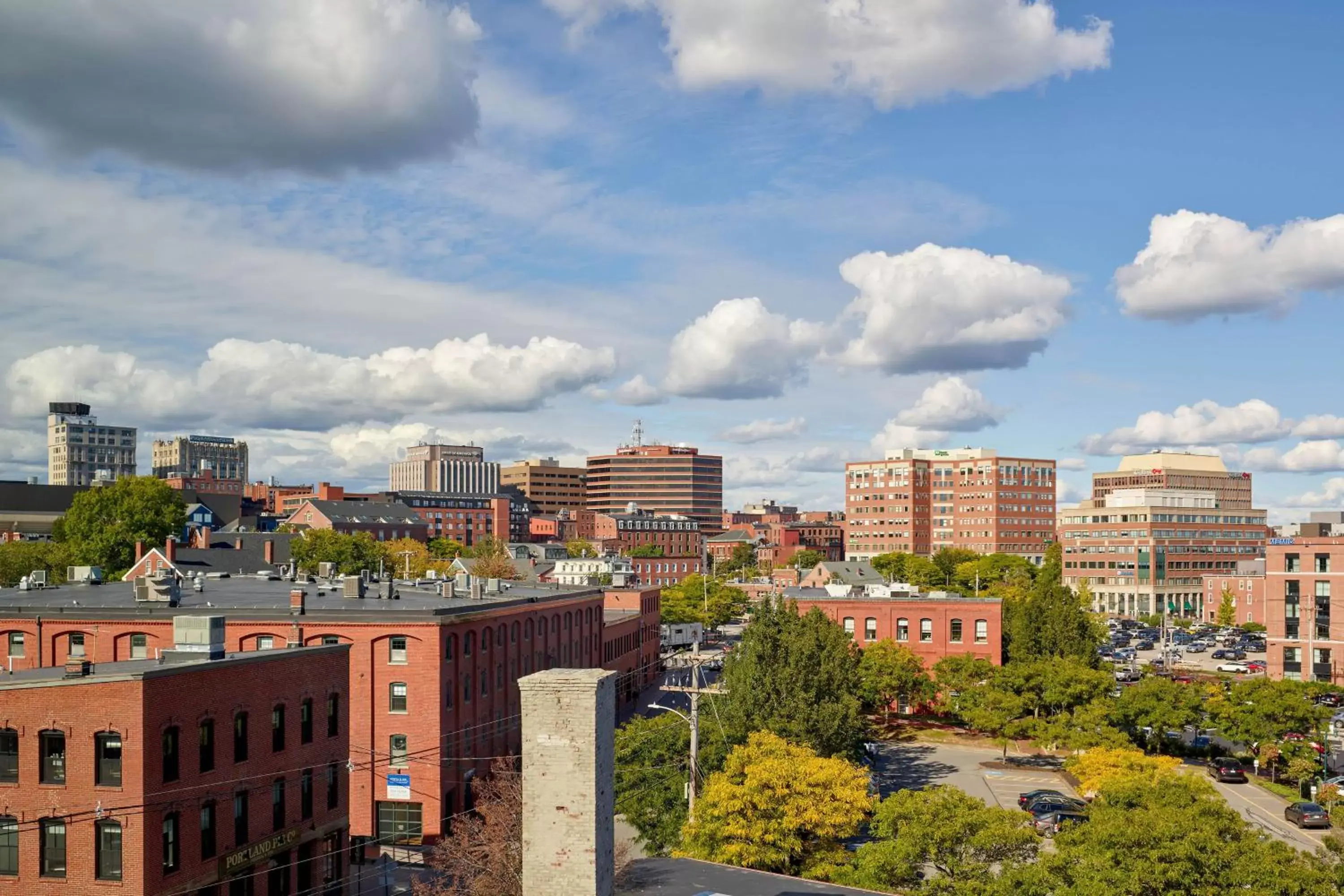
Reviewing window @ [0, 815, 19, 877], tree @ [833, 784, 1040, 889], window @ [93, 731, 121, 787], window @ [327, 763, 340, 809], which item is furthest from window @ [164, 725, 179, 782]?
tree @ [833, 784, 1040, 889]

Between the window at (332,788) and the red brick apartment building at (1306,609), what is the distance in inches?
3267

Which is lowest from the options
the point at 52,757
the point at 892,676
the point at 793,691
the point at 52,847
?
the point at 892,676

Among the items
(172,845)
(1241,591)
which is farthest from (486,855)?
(1241,591)

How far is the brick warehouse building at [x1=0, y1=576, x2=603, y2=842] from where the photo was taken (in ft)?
177

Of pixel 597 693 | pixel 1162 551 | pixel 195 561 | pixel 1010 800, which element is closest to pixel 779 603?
pixel 1010 800

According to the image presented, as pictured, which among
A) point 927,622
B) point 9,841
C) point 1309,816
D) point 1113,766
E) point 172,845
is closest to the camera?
point 9,841

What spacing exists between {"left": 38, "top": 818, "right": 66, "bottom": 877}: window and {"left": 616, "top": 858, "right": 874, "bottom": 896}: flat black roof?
17953 millimetres

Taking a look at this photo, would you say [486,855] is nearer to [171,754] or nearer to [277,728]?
[277,728]

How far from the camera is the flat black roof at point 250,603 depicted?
5394cm

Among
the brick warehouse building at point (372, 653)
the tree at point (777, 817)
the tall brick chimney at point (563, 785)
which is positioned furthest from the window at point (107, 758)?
the tree at point (777, 817)

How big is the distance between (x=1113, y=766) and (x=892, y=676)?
88.8 feet

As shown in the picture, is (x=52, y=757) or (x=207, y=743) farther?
(x=207, y=743)

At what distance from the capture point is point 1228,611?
6777 inches

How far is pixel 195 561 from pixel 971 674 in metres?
78.2
